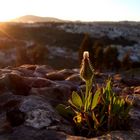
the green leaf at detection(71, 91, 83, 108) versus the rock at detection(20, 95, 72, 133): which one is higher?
the green leaf at detection(71, 91, 83, 108)

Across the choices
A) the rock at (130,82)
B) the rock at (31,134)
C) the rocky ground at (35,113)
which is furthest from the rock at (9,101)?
the rock at (130,82)

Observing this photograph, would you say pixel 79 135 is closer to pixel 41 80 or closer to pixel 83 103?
pixel 83 103

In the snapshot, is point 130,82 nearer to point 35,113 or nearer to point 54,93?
point 54,93

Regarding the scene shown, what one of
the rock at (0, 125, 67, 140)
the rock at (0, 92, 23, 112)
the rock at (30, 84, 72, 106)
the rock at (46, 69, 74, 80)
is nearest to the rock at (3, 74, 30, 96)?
the rock at (30, 84, 72, 106)

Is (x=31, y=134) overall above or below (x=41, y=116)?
below

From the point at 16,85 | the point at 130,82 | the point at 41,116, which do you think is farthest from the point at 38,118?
the point at 130,82

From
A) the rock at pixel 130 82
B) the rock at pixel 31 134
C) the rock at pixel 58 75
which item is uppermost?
the rock at pixel 31 134

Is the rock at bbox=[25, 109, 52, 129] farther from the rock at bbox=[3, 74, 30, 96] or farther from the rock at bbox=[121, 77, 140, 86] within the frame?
the rock at bbox=[121, 77, 140, 86]

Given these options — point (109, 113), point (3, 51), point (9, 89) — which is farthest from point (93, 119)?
point (3, 51)

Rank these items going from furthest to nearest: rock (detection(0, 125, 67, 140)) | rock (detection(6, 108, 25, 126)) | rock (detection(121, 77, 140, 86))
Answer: rock (detection(121, 77, 140, 86)) → rock (detection(6, 108, 25, 126)) → rock (detection(0, 125, 67, 140))

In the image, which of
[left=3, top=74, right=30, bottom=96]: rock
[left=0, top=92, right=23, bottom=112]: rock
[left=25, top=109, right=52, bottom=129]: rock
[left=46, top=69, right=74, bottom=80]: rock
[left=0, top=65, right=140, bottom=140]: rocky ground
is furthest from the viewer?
[left=46, top=69, right=74, bottom=80]: rock

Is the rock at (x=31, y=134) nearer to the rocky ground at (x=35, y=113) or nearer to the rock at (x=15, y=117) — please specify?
the rocky ground at (x=35, y=113)
